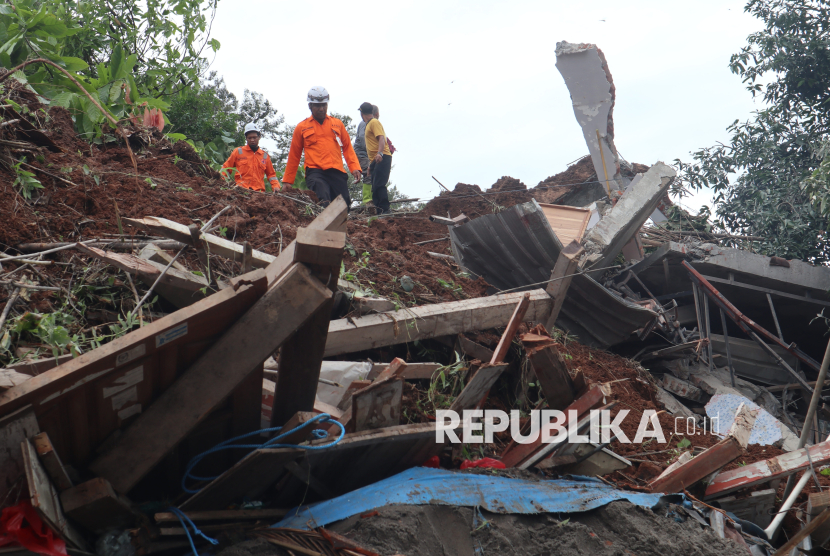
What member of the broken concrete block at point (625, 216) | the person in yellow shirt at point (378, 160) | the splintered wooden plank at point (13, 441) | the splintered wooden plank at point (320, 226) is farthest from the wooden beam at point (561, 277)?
the splintered wooden plank at point (13, 441)

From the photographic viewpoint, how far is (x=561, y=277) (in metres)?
5.46

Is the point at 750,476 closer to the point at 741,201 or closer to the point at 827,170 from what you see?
the point at 827,170

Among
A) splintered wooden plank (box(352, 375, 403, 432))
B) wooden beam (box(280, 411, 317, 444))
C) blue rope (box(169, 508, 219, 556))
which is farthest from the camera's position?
splintered wooden plank (box(352, 375, 403, 432))

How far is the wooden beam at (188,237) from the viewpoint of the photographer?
3.32 metres

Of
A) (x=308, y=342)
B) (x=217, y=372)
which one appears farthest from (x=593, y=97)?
(x=217, y=372)

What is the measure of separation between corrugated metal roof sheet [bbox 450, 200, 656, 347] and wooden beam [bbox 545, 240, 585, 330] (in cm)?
19

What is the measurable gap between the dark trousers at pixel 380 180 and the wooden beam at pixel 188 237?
5146mm

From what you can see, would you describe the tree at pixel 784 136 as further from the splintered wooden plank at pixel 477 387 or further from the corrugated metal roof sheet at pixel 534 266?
the splintered wooden plank at pixel 477 387

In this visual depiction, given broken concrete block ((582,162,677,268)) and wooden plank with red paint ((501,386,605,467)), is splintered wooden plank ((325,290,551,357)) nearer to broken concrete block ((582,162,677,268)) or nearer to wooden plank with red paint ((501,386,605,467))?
wooden plank with red paint ((501,386,605,467))

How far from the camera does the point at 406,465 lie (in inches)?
125

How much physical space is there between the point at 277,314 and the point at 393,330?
6.80ft

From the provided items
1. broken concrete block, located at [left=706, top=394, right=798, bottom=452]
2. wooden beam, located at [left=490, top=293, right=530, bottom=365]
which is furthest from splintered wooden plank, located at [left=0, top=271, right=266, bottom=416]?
broken concrete block, located at [left=706, top=394, right=798, bottom=452]

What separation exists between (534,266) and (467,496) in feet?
11.4

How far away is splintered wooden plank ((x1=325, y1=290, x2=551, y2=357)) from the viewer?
13.2ft
